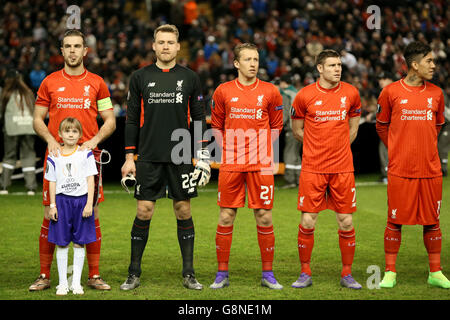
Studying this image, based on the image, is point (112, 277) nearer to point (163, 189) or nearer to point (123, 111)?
point (163, 189)

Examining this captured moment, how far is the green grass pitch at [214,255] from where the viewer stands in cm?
650

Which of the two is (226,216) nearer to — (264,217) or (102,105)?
(264,217)

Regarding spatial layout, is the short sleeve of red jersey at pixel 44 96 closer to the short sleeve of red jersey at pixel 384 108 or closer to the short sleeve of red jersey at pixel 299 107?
the short sleeve of red jersey at pixel 299 107

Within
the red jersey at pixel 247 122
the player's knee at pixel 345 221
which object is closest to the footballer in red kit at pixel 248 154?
the red jersey at pixel 247 122

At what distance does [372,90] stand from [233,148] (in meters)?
13.8

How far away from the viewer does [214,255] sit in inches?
325

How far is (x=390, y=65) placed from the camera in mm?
22641

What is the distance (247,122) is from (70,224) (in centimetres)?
181

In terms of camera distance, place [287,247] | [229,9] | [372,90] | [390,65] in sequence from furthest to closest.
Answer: [229,9]
[390,65]
[372,90]
[287,247]

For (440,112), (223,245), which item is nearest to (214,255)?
(223,245)

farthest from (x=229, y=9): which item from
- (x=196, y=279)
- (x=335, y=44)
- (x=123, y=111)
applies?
(x=196, y=279)

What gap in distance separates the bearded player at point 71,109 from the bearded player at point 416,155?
2627 millimetres

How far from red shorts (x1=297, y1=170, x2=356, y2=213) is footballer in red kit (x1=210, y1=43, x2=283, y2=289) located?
13.0 inches

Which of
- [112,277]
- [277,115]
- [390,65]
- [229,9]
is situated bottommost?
[112,277]
